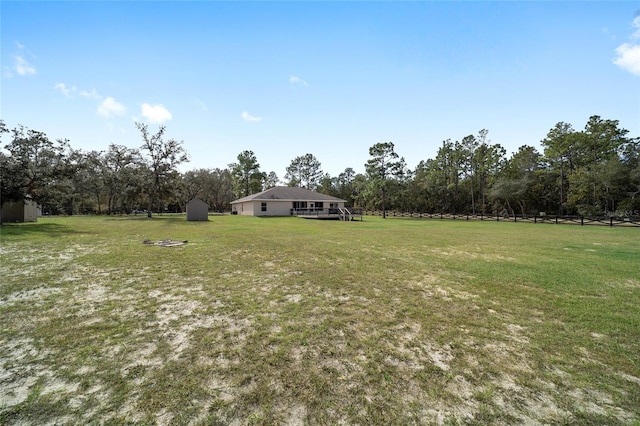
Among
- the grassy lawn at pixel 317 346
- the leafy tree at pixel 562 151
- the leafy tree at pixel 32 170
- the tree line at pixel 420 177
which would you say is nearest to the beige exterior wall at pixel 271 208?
the tree line at pixel 420 177

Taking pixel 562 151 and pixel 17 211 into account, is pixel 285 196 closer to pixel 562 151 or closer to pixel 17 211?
pixel 17 211

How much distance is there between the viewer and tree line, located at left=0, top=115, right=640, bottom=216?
64.5 ft

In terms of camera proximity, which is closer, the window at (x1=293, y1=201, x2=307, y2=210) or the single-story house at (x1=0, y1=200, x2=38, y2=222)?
the single-story house at (x1=0, y1=200, x2=38, y2=222)

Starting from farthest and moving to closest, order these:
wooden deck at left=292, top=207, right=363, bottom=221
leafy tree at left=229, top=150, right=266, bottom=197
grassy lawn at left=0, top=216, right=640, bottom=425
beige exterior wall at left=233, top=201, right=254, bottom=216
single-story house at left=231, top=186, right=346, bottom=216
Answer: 1. leafy tree at left=229, top=150, right=266, bottom=197
2. beige exterior wall at left=233, top=201, right=254, bottom=216
3. single-story house at left=231, top=186, right=346, bottom=216
4. wooden deck at left=292, top=207, right=363, bottom=221
5. grassy lawn at left=0, top=216, right=640, bottom=425

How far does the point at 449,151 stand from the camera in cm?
4959

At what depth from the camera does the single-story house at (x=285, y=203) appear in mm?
36731

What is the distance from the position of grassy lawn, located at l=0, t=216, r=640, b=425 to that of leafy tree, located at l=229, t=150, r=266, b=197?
2119 inches

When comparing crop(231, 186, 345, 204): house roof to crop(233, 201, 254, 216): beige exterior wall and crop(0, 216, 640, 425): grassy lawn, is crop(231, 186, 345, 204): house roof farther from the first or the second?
crop(0, 216, 640, 425): grassy lawn

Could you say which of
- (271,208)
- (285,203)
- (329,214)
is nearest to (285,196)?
(285,203)

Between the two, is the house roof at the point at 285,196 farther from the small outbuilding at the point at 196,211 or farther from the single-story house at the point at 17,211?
the single-story house at the point at 17,211

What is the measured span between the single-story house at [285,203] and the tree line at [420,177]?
823cm

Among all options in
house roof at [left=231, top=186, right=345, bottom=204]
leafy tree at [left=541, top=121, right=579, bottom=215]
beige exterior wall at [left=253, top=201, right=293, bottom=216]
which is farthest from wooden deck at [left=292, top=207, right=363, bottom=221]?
leafy tree at [left=541, top=121, right=579, bottom=215]

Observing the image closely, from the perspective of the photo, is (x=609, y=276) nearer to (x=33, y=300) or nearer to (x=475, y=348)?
(x=475, y=348)

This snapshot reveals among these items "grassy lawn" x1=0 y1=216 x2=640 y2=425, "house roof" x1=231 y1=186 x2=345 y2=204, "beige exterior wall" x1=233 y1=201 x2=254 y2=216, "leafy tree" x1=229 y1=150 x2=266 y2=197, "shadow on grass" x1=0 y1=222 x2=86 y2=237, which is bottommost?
"grassy lawn" x1=0 y1=216 x2=640 y2=425
